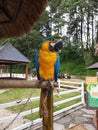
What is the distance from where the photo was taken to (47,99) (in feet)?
5.35

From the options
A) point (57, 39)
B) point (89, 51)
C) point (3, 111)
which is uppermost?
point (89, 51)

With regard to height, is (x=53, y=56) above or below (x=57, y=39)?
below

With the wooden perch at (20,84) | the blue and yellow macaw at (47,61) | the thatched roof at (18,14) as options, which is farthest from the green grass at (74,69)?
the wooden perch at (20,84)

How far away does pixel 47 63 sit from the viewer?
2203mm

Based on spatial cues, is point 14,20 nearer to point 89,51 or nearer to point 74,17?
point 89,51

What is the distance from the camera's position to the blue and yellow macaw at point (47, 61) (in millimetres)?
2092

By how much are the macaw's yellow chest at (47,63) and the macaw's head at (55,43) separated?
0.09 m

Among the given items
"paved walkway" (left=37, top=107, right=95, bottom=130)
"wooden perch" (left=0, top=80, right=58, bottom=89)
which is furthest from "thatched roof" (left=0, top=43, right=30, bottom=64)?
"wooden perch" (left=0, top=80, right=58, bottom=89)

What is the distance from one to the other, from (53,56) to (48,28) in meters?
27.2

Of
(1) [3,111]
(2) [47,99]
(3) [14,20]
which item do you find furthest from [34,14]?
(1) [3,111]

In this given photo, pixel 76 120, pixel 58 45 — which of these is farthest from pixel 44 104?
pixel 76 120

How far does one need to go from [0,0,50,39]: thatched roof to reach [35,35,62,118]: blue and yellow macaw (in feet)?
1.21

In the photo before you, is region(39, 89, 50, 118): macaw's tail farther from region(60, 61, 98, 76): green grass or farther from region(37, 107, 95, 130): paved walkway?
region(60, 61, 98, 76): green grass

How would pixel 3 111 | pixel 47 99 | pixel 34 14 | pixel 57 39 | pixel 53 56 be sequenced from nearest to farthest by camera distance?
1. pixel 47 99
2. pixel 57 39
3. pixel 53 56
4. pixel 34 14
5. pixel 3 111
